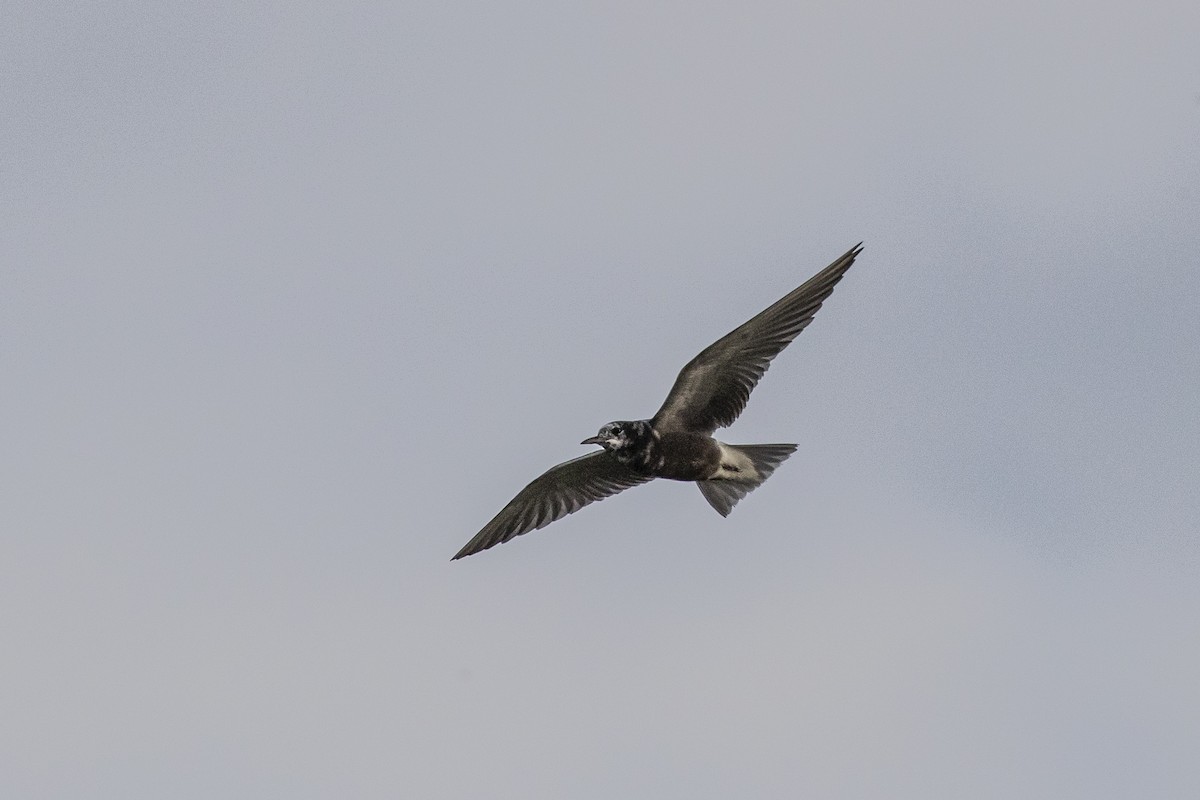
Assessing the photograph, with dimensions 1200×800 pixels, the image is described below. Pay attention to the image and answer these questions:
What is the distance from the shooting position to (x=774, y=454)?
2347 cm

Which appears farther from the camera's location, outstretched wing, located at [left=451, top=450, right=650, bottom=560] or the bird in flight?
outstretched wing, located at [left=451, top=450, right=650, bottom=560]

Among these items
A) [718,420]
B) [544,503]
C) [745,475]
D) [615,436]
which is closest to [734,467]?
[745,475]

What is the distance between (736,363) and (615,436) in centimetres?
166

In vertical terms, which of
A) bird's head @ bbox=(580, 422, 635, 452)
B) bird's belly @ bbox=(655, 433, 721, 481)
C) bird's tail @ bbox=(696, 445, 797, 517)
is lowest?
bird's tail @ bbox=(696, 445, 797, 517)

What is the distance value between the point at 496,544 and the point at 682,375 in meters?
3.27

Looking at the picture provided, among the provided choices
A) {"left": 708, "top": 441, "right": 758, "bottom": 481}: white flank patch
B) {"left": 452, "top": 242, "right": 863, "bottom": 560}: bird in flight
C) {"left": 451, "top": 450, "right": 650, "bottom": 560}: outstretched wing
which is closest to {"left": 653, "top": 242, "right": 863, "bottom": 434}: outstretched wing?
{"left": 452, "top": 242, "right": 863, "bottom": 560}: bird in flight

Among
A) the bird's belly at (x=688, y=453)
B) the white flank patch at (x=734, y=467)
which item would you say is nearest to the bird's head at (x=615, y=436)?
the bird's belly at (x=688, y=453)

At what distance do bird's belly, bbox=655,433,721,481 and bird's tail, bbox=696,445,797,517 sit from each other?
27 cm

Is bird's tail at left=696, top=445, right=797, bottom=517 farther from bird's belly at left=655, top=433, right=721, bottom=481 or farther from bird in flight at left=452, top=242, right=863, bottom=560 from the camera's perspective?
bird's belly at left=655, top=433, right=721, bottom=481

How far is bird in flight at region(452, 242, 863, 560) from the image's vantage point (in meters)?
22.9

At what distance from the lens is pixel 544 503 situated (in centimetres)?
2450

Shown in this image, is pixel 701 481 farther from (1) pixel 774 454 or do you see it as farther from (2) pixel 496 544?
(2) pixel 496 544

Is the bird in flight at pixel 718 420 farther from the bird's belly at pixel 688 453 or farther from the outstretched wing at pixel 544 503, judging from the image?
the outstretched wing at pixel 544 503

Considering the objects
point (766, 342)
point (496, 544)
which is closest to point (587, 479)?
point (496, 544)
